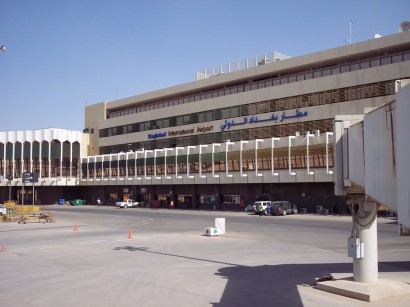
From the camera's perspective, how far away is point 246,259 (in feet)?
71.4

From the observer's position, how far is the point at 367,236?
14672 millimetres

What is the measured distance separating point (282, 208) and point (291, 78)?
20.7 meters

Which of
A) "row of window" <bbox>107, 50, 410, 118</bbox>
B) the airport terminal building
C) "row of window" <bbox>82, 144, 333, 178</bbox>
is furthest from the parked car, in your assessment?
"row of window" <bbox>107, 50, 410, 118</bbox>

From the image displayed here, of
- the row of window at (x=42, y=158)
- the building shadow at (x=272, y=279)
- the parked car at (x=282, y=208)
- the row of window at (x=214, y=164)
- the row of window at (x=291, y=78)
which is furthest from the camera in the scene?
the row of window at (x=42, y=158)

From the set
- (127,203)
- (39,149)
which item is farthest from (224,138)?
(39,149)

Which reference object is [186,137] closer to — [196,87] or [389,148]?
[196,87]

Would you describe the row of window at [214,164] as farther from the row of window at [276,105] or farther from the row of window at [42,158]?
the row of window at [276,105]

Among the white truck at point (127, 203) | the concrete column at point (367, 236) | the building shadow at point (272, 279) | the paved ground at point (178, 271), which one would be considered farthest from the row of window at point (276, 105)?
the concrete column at point (367, 236)

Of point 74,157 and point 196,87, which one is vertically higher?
point 196,87

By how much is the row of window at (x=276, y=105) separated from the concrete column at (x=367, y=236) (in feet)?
138

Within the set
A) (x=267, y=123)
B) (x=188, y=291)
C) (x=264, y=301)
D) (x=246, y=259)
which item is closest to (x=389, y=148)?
(x=264, y=301)

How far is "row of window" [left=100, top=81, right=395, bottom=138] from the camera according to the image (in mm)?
54656

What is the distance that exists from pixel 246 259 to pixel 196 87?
6222 cm

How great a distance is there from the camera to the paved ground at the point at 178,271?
560 inches
